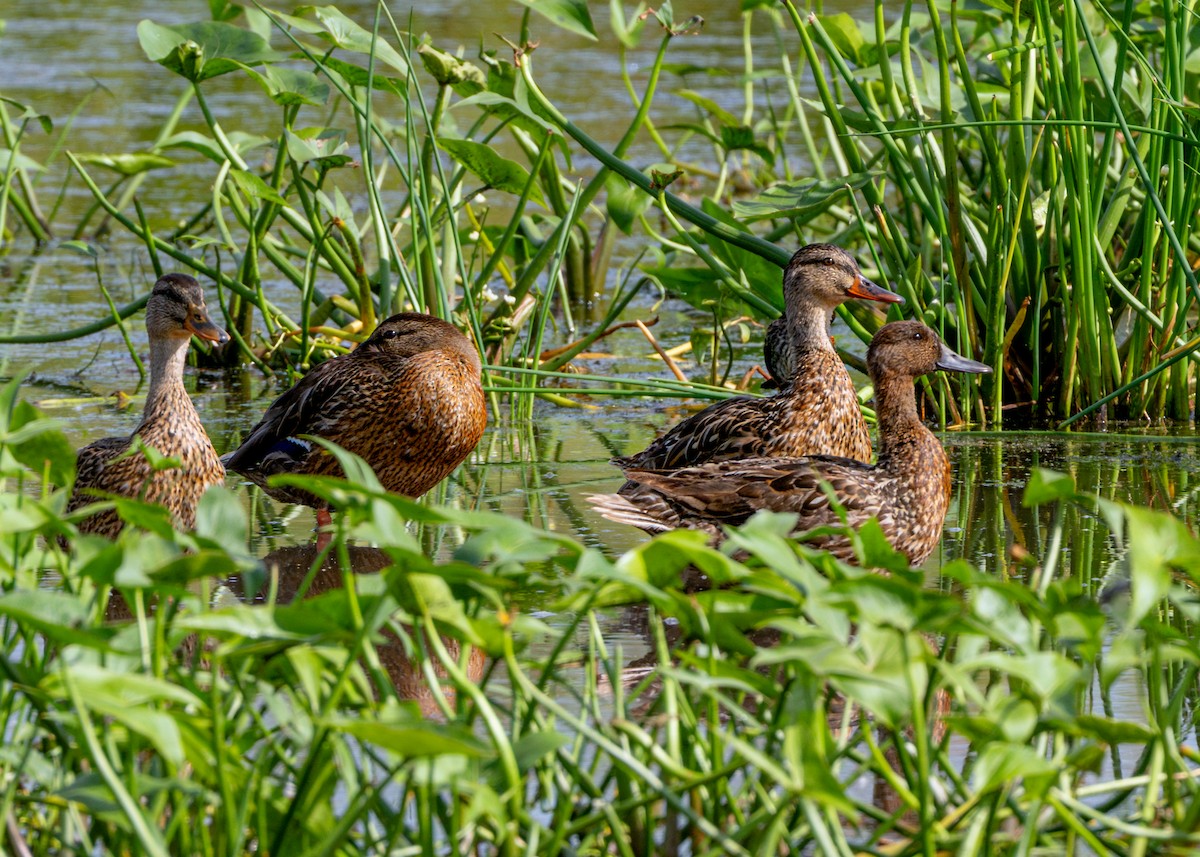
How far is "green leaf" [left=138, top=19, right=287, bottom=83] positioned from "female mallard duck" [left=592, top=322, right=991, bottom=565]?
2.26 m

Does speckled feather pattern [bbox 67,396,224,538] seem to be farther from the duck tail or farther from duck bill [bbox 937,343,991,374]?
duck bill [bbox 937,343,991,374]

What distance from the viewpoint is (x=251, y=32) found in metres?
6.23

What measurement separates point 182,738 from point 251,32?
14.0 ft

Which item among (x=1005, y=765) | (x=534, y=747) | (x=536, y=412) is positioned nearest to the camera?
(x=1005, y=765)

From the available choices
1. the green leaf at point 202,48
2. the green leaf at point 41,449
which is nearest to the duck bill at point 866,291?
the green leaf at point 202,48

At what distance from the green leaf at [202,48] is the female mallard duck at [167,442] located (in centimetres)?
97

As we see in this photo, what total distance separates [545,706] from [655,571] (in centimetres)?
27

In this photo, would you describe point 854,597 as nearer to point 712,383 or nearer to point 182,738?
point 182,738

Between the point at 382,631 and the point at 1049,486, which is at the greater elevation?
the point at 1049,486

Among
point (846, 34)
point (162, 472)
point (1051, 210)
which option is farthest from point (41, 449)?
point (846, 34)

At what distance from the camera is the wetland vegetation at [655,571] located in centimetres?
246

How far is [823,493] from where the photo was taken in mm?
4703

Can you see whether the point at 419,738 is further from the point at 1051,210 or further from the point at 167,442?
the point at 1051,210

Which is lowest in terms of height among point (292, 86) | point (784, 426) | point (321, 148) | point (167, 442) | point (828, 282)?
point (784, 426)
